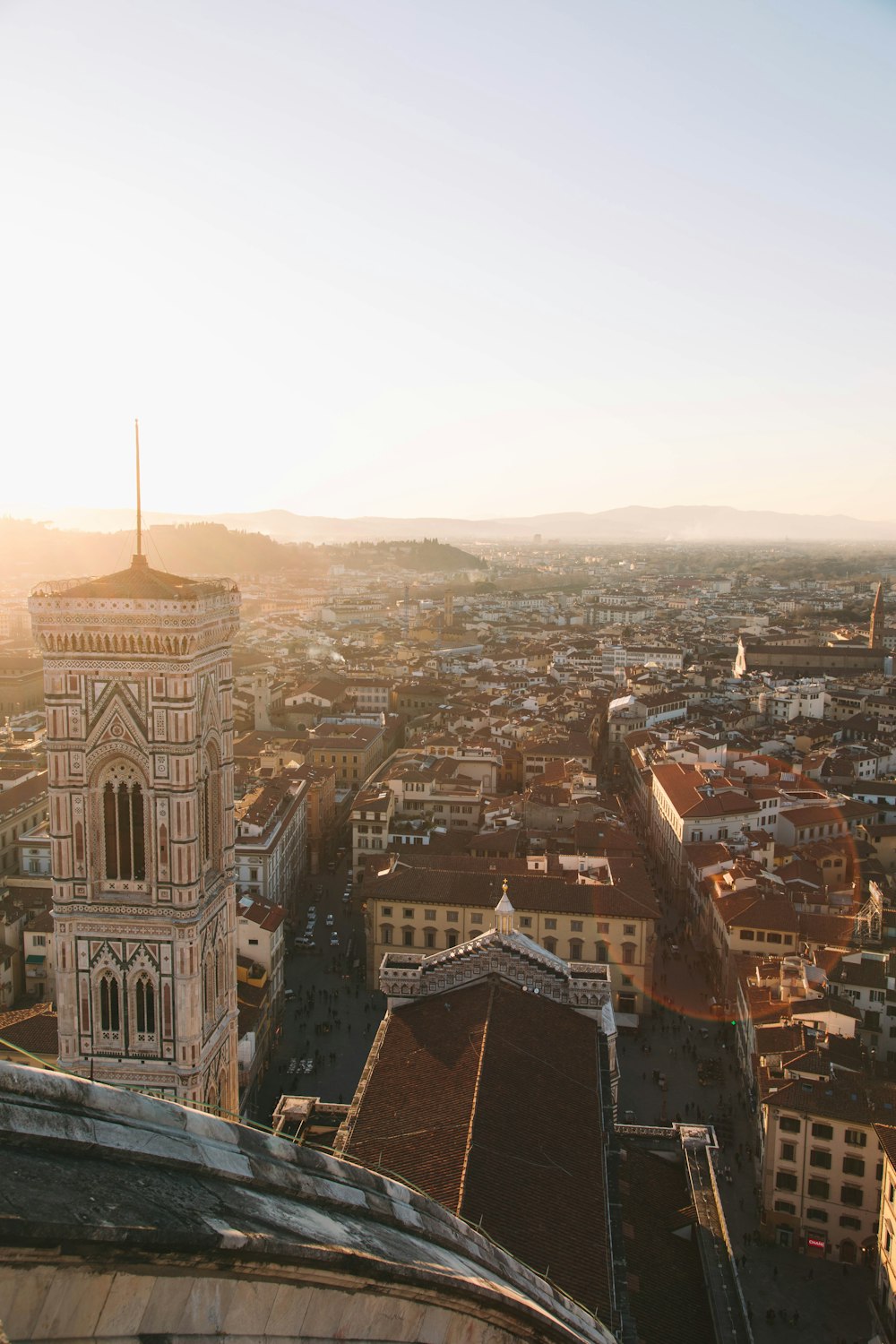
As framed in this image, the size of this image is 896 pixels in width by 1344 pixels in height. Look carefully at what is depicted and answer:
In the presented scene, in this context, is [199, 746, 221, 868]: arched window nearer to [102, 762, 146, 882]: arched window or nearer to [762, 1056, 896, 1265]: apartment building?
[102, 762, 146, 882]: arched window

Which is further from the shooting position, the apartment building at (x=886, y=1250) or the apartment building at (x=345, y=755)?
the apartment building at (x=345, y=755)

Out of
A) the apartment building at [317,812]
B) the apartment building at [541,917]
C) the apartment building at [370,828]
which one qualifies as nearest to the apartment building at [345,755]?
the apartment building at [317,812]

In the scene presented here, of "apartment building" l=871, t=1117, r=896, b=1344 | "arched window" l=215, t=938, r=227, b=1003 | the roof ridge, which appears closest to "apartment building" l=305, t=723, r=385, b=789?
the roof ridge

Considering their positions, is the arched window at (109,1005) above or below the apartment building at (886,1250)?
above

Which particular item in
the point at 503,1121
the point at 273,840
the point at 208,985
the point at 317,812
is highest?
the point at 208,985

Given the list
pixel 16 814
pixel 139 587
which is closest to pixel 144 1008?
pixel 139 587

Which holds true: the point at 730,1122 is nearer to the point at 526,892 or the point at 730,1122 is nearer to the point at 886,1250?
the point at 886,1250

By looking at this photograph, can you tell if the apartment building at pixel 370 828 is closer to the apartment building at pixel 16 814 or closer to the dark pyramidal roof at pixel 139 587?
the apartment building at pixel 16 814
